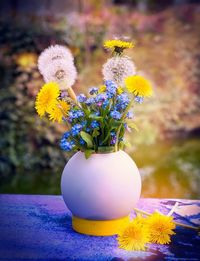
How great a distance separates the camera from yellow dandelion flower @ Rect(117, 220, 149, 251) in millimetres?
1251

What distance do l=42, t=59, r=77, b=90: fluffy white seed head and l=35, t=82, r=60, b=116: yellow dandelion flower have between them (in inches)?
2.8

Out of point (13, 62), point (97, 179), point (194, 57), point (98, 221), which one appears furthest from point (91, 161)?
point (194, 57)

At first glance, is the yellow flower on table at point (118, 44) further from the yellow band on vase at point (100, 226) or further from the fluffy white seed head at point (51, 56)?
the yellow band on vase at point (100, 226)

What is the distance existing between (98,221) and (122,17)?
3.49m

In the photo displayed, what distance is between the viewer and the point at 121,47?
1399 millimetres

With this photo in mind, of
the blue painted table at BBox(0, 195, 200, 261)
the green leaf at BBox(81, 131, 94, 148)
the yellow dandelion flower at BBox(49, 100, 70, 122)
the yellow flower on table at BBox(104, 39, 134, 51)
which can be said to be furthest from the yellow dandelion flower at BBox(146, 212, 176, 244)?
the yellow flower on table at BBox(104, 39, 134, 51)

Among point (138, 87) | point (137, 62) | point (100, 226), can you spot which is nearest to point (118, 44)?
point (138, 87)

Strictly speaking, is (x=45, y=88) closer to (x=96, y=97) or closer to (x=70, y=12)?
(x=96, y=97)

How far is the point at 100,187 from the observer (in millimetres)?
1296

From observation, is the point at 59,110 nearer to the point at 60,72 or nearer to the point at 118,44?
the point at 60,72

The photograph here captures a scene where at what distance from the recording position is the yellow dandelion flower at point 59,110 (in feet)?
4.49

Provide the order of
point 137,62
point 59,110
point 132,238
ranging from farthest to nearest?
point 137,62 < point 59,110 < point 132,238

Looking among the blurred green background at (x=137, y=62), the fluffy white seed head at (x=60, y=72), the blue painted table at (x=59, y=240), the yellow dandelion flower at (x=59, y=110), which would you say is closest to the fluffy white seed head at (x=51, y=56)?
the fluffy white seed head at (x=60, y=72)

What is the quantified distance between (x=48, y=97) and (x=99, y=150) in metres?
0.19
